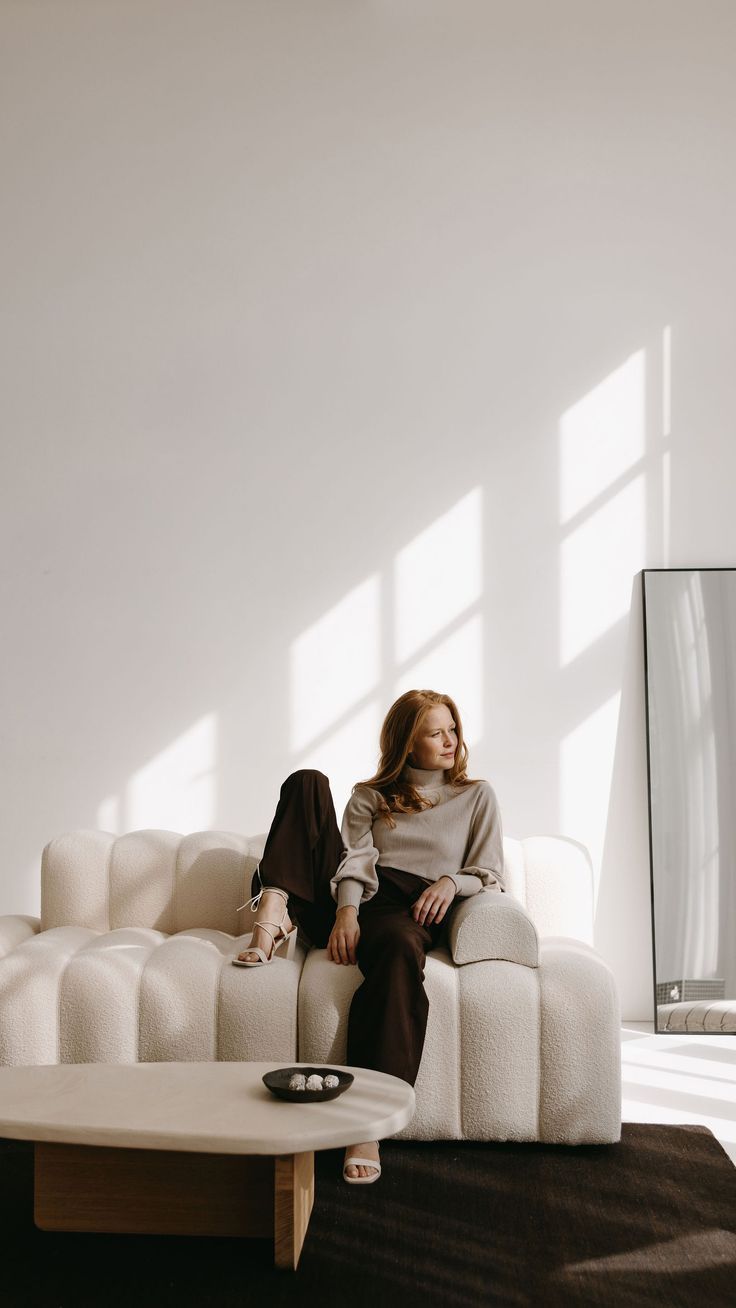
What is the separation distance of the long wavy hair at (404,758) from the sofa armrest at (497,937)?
1.46 feet

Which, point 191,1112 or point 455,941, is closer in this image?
point 191,1112

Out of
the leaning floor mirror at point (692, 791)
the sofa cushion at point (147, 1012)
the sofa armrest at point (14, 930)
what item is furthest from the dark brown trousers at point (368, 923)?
the leaning floor mirror at point (692, 791)

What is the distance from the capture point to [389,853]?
2957mm

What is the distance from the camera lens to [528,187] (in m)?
3.99

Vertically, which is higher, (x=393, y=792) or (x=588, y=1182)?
(x=393, y=792)

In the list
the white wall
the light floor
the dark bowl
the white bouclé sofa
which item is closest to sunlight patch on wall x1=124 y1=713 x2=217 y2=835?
the white wall

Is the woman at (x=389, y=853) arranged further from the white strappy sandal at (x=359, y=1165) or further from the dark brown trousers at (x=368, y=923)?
the white strappy sandal at (x=359, y=1165)

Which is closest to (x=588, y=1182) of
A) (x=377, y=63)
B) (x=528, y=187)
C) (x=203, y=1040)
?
(x=203, y=1040)

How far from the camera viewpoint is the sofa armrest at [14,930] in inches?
113

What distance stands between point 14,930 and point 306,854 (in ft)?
2.90

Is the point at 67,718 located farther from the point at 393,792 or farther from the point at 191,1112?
the point at 191,1112

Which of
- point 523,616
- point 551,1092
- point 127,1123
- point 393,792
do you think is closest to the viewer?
point 127,1123

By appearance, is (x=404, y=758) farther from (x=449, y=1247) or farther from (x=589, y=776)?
(x=449, y=1247)

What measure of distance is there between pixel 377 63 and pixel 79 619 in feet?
7.83
